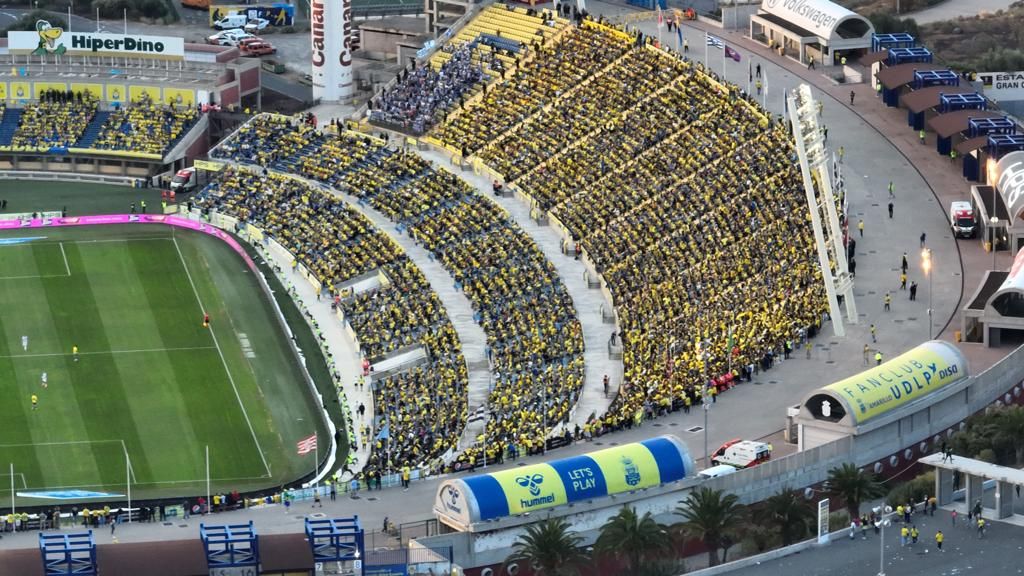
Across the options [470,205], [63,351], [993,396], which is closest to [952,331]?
[993,396]

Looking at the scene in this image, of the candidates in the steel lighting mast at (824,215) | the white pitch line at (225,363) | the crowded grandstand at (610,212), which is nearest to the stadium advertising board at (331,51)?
the crowded grandstand at (610,212)

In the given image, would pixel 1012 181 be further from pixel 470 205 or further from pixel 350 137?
pixel 350 137

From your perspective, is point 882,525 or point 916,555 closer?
point 882,525

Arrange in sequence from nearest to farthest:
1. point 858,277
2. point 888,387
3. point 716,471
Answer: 1. point 716,471
2. point 888,387
3. point 858,277

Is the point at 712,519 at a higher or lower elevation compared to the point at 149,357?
higher

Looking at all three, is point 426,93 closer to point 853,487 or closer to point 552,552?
point 853,487

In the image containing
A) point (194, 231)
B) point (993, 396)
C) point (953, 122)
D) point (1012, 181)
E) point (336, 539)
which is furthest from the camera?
point (194, 231)

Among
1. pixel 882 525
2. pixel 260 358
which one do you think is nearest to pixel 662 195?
pixel 260 358
